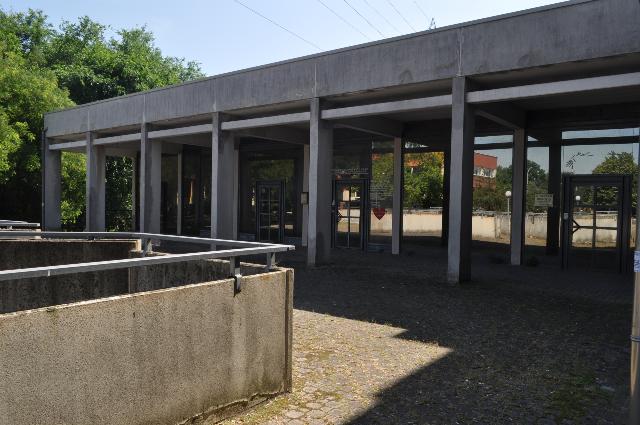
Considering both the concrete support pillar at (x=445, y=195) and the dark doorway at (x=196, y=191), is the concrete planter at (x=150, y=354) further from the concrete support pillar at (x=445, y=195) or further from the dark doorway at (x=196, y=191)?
the dark doorway at (x=196, y=191)

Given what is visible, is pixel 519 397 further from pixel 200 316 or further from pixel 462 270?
pixel 462 270

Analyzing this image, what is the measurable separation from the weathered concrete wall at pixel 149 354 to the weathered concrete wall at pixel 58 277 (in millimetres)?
2813

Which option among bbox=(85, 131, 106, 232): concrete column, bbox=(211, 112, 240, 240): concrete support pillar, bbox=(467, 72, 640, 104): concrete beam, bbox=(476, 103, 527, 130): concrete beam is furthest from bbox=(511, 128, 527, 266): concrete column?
bbox=(85, 131, 106, 232): concrete column

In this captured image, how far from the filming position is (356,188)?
16250mm

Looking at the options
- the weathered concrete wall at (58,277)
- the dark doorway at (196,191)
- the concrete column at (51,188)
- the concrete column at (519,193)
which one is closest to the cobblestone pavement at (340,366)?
the weathered concrete wall at (58,277)

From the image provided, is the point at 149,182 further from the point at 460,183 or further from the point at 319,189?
the point at 460,183

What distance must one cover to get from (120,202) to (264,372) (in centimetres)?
2239

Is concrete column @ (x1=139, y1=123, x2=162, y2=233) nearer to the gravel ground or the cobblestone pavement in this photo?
the gravel ground

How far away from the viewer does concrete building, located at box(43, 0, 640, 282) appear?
9.16m

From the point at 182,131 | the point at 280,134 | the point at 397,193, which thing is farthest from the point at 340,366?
the point at 182,131

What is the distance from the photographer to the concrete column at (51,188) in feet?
68.5

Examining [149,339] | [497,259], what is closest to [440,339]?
[149,339]

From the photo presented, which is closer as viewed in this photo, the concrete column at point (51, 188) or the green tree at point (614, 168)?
the green tree at point (614, 168)

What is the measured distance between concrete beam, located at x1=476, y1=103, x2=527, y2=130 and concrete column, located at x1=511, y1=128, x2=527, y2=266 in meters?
0.35
